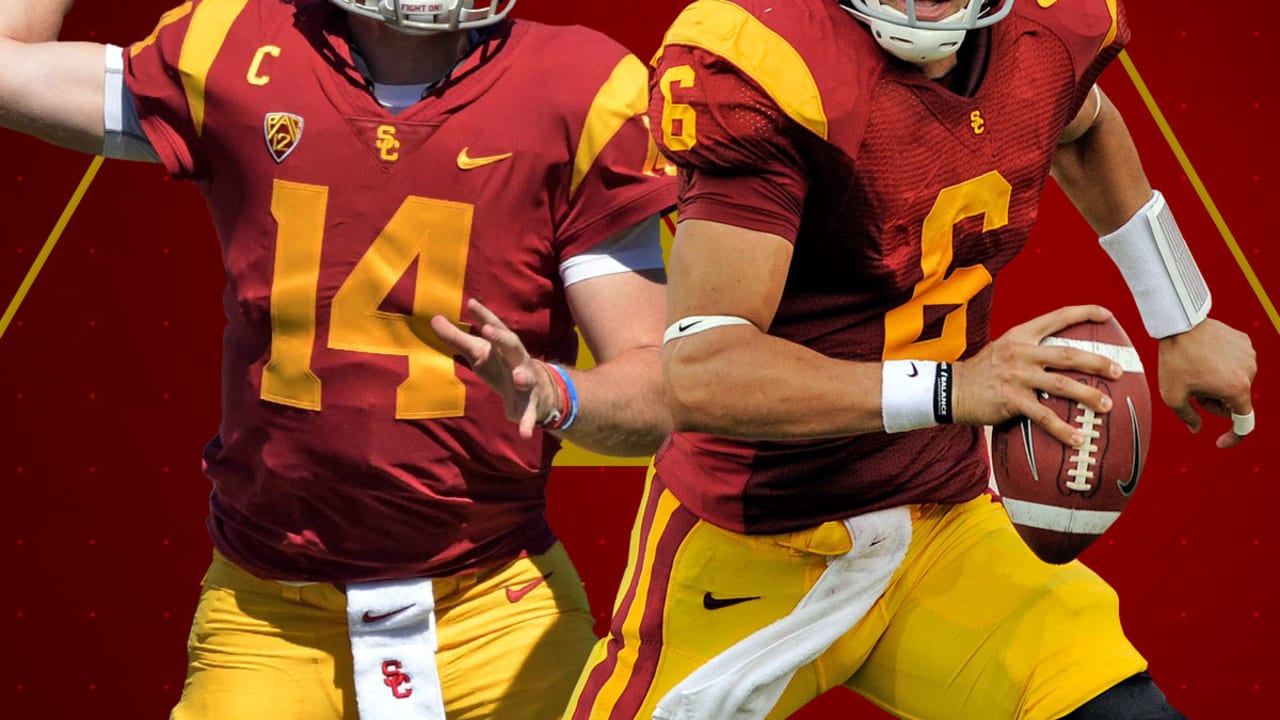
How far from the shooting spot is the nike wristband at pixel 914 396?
2.45 m

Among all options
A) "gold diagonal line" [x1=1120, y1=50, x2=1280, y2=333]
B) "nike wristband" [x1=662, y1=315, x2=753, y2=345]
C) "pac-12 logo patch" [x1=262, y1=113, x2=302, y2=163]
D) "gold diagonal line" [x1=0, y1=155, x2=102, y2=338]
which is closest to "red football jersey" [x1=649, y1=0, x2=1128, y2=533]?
"nike wristband" [x1=662, y1=315, x2=753, y2=345]

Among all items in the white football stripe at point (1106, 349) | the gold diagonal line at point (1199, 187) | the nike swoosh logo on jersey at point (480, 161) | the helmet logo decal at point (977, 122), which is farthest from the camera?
the gold diagonal line at point (1199, 187)

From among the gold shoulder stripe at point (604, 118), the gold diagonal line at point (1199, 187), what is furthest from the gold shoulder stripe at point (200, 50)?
the gold diagonal line at point (1199, 187)

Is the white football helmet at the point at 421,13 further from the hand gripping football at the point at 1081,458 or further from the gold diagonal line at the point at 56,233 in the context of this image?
the gold diagonal line at the point at 56,233

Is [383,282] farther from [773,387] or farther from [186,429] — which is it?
[186,429]

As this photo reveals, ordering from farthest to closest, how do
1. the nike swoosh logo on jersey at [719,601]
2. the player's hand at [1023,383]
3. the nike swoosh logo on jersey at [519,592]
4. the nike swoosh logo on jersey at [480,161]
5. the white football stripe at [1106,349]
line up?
the nike swoosh logo on jersey at [519,592], the nike swoosh logo on jersey at [480,161], the nike swoosh logo on jersey at [719,601], the white football stripe at [1106,349], the player's hand at [1023,383]

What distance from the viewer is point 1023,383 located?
2400 millimetres

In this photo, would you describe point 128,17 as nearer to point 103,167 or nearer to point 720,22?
point 103,167

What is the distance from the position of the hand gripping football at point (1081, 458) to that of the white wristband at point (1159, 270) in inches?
17.7

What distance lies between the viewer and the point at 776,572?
2.79 meters

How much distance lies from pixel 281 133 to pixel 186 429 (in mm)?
1269

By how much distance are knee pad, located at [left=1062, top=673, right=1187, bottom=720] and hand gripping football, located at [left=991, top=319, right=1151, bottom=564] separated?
7.5 inches

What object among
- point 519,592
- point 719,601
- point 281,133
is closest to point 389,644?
point 519,592

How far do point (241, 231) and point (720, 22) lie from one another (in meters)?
0.75
